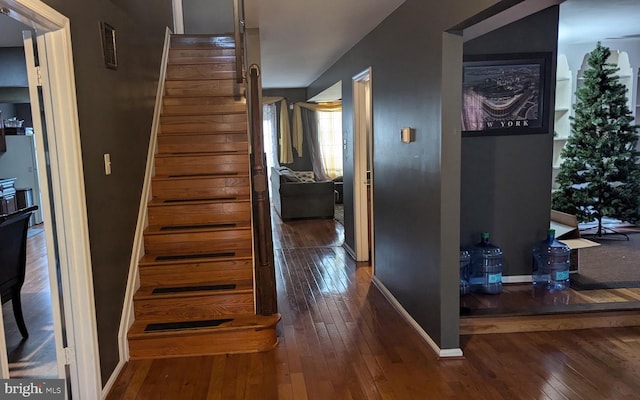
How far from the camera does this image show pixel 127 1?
3.31 metres

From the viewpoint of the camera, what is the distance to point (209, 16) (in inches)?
265

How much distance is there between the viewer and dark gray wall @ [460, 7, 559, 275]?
4020mm

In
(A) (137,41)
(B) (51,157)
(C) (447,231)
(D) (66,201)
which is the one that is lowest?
(C) (447,231)

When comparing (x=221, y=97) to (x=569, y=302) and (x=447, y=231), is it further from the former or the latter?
(x=569, y=302)

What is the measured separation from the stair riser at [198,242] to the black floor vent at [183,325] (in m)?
0.57

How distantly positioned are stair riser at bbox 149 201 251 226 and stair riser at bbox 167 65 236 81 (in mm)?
1756

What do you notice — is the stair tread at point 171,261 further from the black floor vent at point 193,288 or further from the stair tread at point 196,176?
the stair tread at point 196,176

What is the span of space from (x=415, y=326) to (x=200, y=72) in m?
3.35

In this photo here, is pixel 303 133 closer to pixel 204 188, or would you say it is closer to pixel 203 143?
pixel 203 143

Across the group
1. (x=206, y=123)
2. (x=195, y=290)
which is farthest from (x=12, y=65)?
(x=195, y=290)

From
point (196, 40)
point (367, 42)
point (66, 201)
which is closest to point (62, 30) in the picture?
point (66, 201)

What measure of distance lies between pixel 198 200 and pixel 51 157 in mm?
1668

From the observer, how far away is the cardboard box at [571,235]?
414cm

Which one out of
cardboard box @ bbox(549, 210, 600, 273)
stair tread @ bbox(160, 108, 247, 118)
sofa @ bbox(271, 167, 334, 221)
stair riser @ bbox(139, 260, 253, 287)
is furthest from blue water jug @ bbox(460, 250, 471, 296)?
sofa @ bbox(271, 167, 334, 221)
